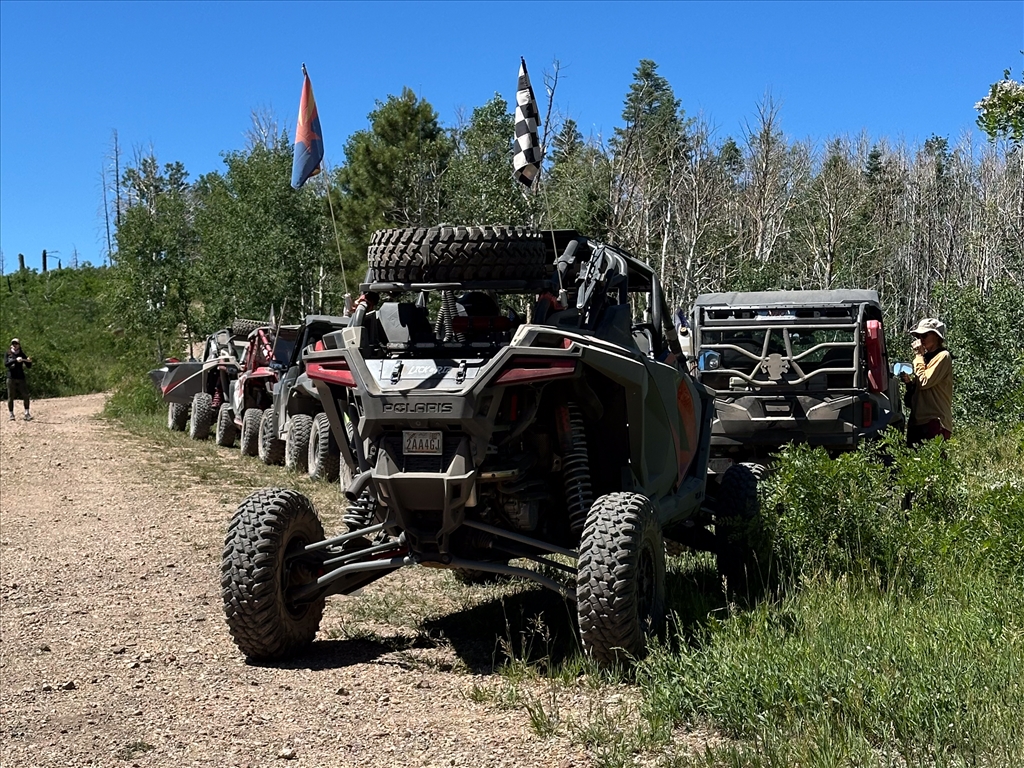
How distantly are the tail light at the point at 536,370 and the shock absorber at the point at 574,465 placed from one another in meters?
0.56

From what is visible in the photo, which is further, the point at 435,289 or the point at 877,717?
the point at 435,289

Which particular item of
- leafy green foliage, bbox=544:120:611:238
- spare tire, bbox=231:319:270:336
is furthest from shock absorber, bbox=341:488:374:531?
leafy green foliage, bbox=544:120:611:238

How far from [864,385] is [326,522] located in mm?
5231

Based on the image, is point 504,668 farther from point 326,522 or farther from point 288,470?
point 288,470

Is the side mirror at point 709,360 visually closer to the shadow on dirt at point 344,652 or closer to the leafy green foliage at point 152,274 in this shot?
the shadow on dirt at point 344,652

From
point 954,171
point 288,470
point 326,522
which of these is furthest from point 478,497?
point 954,171

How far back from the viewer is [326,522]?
35.8 feet

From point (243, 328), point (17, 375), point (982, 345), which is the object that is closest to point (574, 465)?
point (982, 345)

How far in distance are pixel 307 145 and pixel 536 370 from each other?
6630 mm

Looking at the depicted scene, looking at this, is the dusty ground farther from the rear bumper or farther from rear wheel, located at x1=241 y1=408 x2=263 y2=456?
rear wheel, located at x1=241 y1=408 x2=263 y2=456

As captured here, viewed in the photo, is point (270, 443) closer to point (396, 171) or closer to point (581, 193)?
point (581, 193)

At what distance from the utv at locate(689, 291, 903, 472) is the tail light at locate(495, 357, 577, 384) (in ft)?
19.0

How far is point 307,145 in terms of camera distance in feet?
37.1

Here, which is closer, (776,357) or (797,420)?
(797,420)
